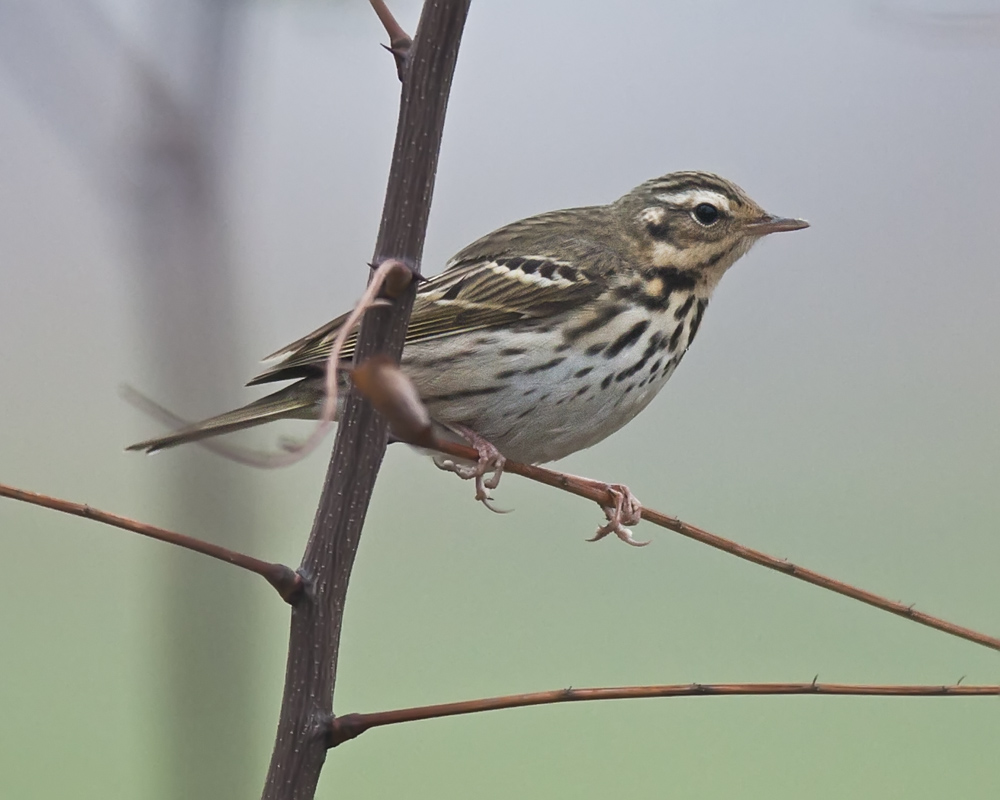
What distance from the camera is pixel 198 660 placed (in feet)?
3.82

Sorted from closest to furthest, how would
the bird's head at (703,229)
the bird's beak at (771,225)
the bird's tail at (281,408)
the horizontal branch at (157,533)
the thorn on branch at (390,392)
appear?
1. the thorn on branch at (390,392)
2. the horizontal branch at (157,533)
3. the bird's tail at (281,408)
4. the bird's beak at (771,225)
5. the bird's head at (703,229)

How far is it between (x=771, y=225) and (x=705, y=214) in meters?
0.14

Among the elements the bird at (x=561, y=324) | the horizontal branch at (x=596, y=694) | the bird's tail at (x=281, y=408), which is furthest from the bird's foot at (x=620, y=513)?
the horizontal branch at (x=596, y=694)

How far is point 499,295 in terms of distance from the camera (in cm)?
223

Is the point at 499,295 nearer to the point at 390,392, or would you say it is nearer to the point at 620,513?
the point at 620,513

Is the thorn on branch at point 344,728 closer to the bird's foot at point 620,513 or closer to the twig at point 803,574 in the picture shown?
the twig at point 803,574

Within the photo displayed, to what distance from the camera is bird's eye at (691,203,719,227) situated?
231 centimetres

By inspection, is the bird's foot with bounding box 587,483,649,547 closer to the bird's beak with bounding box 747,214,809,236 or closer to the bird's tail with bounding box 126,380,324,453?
the bird's tail with bounding box 126,380,324,453

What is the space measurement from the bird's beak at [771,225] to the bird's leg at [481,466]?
71 cm

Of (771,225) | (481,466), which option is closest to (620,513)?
(481,466)

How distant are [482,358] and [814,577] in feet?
3.91

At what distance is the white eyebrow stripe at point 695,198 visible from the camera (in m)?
2.31

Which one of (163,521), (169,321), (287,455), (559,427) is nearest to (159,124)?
(169,321)

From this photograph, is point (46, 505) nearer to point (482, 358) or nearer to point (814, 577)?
point (814, 577)
